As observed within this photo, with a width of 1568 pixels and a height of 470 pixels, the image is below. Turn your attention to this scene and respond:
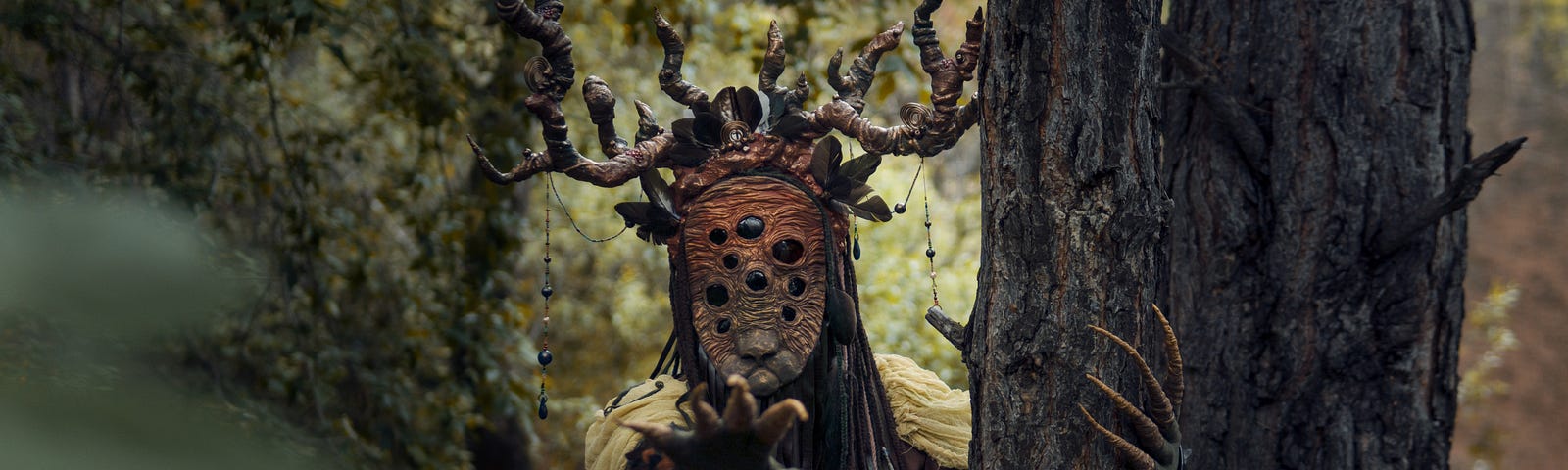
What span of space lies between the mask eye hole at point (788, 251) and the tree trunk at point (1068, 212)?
2.11ft

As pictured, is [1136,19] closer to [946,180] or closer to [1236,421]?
[1236,421]

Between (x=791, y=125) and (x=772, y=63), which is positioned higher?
(x=772, y=63)

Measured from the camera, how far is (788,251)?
264cm

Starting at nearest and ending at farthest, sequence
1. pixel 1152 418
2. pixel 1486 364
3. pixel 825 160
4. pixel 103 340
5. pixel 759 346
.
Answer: pixel 103 340, pixel 1152 418, pixel 759 346, pixel 825 160, pixel 1486 364

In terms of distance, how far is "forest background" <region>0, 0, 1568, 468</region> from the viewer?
611mm

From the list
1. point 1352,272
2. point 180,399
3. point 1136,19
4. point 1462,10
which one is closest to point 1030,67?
point 1136,19

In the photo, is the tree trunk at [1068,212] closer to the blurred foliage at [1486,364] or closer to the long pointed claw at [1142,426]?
the long pointed claw at [1142,426]

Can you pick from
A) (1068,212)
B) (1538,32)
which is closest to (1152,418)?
(1068,212)

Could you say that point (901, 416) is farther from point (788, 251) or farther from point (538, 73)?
point (538, 73)

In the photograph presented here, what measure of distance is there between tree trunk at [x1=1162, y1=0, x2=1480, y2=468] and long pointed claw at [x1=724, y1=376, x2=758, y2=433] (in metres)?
1.48

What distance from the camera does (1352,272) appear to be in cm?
279

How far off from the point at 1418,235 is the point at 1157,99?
103cm

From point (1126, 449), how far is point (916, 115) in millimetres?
871

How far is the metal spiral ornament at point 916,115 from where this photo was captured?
2584 mm
